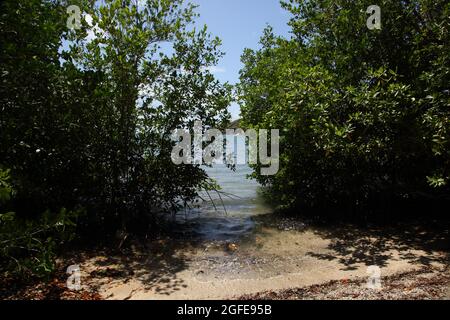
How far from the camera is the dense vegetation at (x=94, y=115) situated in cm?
655

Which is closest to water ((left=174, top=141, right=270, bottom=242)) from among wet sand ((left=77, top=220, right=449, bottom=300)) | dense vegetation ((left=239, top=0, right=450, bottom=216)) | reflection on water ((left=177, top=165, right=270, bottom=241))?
reflection on water ((left=177, top=165, right=270, bottom=241))

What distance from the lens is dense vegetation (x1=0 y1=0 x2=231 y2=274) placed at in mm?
6548

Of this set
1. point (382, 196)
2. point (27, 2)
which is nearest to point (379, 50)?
point (382, 196)

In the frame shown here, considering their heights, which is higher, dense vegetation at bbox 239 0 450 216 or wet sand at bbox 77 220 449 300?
dense vegetation at bbox 239 0 450 216

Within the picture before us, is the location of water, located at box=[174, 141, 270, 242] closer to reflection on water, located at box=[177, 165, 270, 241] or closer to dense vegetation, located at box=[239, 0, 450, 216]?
reflection on water, located at box=[177, 165, 270, 241]

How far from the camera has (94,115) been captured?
8359 mm

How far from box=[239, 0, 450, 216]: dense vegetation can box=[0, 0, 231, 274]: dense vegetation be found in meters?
2.56

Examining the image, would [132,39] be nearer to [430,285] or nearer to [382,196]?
[430,285]

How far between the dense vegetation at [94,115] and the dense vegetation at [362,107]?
8.39ft

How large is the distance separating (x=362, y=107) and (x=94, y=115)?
22.3 feet

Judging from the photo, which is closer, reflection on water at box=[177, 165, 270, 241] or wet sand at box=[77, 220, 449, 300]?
wet sand at box=[77, 220, 449, 300]

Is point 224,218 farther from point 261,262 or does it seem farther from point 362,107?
point 362,107

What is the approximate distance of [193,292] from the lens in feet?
20.7

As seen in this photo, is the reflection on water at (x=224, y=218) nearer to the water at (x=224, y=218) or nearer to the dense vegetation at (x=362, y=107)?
the water at (x=224, y=218)
